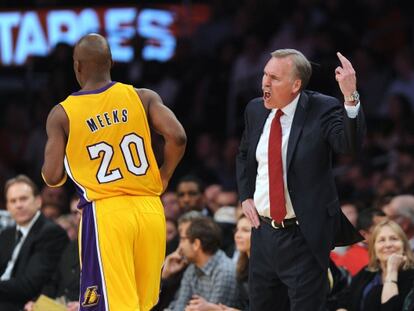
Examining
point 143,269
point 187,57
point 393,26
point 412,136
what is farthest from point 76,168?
point 187,57

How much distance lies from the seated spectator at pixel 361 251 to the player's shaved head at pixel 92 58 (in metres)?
3.20

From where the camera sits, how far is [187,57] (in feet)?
48.2

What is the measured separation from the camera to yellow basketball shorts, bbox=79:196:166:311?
607 cm

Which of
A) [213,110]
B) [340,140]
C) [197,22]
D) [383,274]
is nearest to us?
[340,140]

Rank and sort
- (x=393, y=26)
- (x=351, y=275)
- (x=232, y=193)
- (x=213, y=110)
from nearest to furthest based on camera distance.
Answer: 1. (x=351, y=275)
2. (x=232, y=193)
3. (x=393, y=26)
4. (x=213, y=110)

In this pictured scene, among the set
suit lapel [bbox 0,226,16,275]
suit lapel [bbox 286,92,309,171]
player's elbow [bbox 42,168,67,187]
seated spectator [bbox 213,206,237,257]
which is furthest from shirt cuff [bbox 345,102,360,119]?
suit lapel [bbox 0,226,16,275]

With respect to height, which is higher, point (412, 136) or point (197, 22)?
point (197, 22)

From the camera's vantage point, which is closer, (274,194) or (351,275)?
(274,194)

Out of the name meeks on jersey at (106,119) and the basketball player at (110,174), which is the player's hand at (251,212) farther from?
the name meeks on jersey at (106,119)

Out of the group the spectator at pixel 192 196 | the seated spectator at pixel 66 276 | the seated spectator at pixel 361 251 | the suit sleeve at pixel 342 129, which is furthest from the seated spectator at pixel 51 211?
the suit sleeve at pixel 342 129

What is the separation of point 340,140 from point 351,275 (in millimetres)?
3260

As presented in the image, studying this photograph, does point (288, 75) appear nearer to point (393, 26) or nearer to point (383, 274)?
point (383, 274)

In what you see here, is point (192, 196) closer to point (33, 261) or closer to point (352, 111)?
point (33, 261)

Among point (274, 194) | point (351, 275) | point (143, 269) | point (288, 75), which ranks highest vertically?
point (288, 75)
